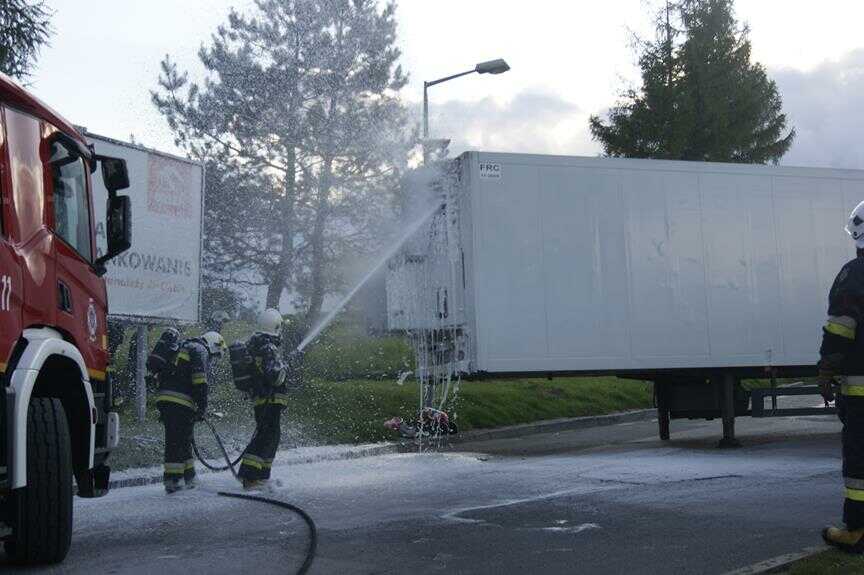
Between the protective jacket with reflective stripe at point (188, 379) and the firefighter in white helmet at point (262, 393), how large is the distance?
32cm

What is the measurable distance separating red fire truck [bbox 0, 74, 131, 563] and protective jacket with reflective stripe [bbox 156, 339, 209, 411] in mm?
3136

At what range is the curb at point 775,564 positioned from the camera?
218 inches

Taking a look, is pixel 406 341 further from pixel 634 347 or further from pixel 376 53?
pixel 376 53

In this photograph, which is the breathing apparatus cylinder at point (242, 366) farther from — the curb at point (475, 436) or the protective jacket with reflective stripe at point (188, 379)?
the curb at point (475, 436)

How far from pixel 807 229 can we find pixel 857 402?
8.57 m

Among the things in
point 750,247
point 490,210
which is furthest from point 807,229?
point 490,210

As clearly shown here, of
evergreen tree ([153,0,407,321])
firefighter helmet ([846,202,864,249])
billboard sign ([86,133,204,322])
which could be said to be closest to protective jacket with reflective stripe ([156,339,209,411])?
billboard sign ([86,133,204,322])

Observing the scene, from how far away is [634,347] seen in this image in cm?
1333

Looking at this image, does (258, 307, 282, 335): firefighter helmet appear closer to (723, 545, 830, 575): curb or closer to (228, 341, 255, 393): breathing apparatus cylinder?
(228, 341, 255, 393): breathing apparatus cylinder

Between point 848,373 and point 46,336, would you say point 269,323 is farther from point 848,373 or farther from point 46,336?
point 848,373

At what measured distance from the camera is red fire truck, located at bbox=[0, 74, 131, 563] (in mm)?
5359

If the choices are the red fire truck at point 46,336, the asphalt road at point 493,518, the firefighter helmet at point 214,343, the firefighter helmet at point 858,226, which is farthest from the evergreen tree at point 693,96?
the red fire truck at point 46,336

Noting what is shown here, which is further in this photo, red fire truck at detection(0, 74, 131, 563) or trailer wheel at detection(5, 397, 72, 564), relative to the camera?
trailer wheel at detection(5, 397, 72, 564)

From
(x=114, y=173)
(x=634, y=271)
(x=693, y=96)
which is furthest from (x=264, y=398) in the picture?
(x=693, y=96)
